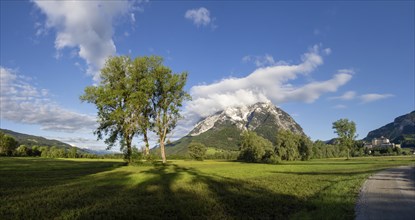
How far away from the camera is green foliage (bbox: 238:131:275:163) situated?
101 metres

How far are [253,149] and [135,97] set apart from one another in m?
58.4

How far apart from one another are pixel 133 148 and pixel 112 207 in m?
41.1

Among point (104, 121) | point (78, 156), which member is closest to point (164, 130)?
point (104, 121)

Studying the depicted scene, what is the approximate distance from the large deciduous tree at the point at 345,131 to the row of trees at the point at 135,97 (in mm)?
88155

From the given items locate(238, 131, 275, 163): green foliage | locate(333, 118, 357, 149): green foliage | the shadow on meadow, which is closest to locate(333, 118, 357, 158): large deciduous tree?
locate(333, 118, 357, 149): green foliage

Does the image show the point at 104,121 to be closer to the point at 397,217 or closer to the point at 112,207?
the point at 112,207

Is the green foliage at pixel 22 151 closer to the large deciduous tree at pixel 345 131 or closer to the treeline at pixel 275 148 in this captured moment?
the treeline at pixel 275 148

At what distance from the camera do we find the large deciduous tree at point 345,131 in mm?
123294

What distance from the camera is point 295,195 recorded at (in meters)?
20.3

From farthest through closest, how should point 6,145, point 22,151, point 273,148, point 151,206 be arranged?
point 22,151 → point 6,145 → point 273,148 → point 151,206

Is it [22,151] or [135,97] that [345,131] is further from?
[22,151]

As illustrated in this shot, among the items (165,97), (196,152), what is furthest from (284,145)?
(165,97)

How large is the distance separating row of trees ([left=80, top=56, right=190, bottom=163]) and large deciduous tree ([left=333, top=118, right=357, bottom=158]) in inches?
3471

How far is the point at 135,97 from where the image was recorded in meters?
55.0
